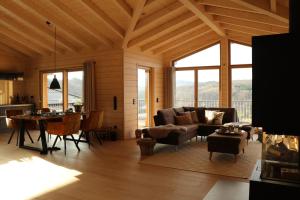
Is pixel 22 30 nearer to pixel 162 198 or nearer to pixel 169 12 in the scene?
pixel 169 12

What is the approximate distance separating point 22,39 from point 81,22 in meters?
2.99

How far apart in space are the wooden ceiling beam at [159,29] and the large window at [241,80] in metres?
2.64

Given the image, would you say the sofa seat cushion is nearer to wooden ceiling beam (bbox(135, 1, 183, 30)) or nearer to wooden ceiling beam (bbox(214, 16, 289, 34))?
wooden ceiling beam (bbox(214, 16, 289, 34))

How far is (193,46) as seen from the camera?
9.02m

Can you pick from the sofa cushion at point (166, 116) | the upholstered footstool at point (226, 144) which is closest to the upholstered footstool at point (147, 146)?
the upholstered footstool at point (226, 144)

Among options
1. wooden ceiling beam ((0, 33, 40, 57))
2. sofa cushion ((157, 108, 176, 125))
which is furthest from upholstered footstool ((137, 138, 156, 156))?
wooden ceiling beam ((0, 33, 40, 57))

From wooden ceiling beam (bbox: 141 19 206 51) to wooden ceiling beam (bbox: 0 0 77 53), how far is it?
2.55m

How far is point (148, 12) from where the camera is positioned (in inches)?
246

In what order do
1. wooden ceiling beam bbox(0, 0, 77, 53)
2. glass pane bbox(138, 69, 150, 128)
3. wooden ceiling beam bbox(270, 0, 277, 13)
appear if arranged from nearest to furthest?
wooden ceiling beam bbox(270, 0, 277, 13), wooden ceiling beam bbox(0, 0, 77, 53), glass pane bbox(138, 69, 150, 128)

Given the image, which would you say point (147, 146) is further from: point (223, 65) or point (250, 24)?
point (223, 65)

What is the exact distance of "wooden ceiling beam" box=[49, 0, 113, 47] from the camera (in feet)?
19.2

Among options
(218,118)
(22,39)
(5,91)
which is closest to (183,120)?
(218,118)

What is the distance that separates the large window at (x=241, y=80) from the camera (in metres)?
8.32

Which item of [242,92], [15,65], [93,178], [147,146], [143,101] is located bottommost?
[93,178]
